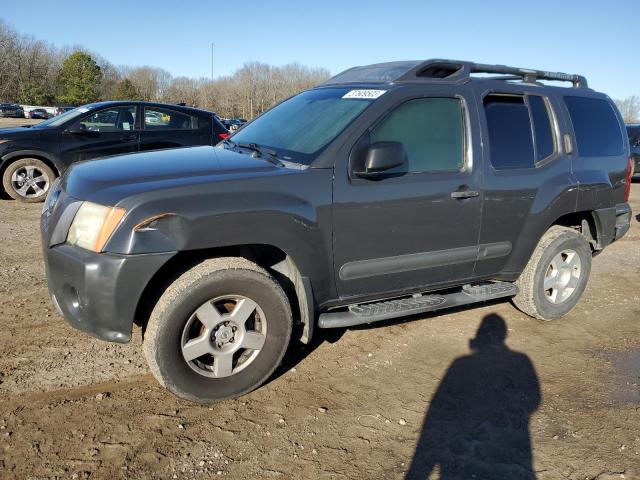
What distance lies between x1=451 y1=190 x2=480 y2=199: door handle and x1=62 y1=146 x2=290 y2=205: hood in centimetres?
125

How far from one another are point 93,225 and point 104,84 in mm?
73381

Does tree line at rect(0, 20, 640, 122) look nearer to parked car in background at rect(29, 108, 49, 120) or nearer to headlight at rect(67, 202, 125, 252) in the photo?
parked car in background at rect(29, 108, 49, 120)

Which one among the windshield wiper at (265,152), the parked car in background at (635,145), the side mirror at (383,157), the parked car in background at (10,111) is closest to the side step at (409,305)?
the side mirror at (383,157)

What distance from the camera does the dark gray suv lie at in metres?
2.80

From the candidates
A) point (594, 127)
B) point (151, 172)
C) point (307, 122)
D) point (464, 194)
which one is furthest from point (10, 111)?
point (464, 194)

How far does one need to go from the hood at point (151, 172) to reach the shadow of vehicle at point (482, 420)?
1.78 meters

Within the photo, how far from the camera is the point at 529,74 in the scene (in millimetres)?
4367

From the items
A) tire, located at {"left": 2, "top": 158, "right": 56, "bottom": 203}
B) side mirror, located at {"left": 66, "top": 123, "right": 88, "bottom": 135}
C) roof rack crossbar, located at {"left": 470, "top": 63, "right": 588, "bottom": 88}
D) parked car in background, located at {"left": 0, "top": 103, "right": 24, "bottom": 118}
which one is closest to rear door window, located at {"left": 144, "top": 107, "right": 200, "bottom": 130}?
side mirror, located at {"left": 66, "top": 123, "right": 88, "bottom": 135}

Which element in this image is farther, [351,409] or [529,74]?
[529,74]

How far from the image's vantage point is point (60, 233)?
2939 millimetres

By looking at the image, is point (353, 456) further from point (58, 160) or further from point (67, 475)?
point (58, 160)

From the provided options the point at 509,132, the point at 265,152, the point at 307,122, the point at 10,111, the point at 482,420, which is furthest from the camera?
the point at 10,111

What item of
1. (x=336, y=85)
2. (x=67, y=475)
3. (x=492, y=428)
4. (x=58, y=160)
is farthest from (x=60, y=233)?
(x=58, y=160)

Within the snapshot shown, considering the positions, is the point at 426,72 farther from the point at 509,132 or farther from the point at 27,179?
the point at 27,179
